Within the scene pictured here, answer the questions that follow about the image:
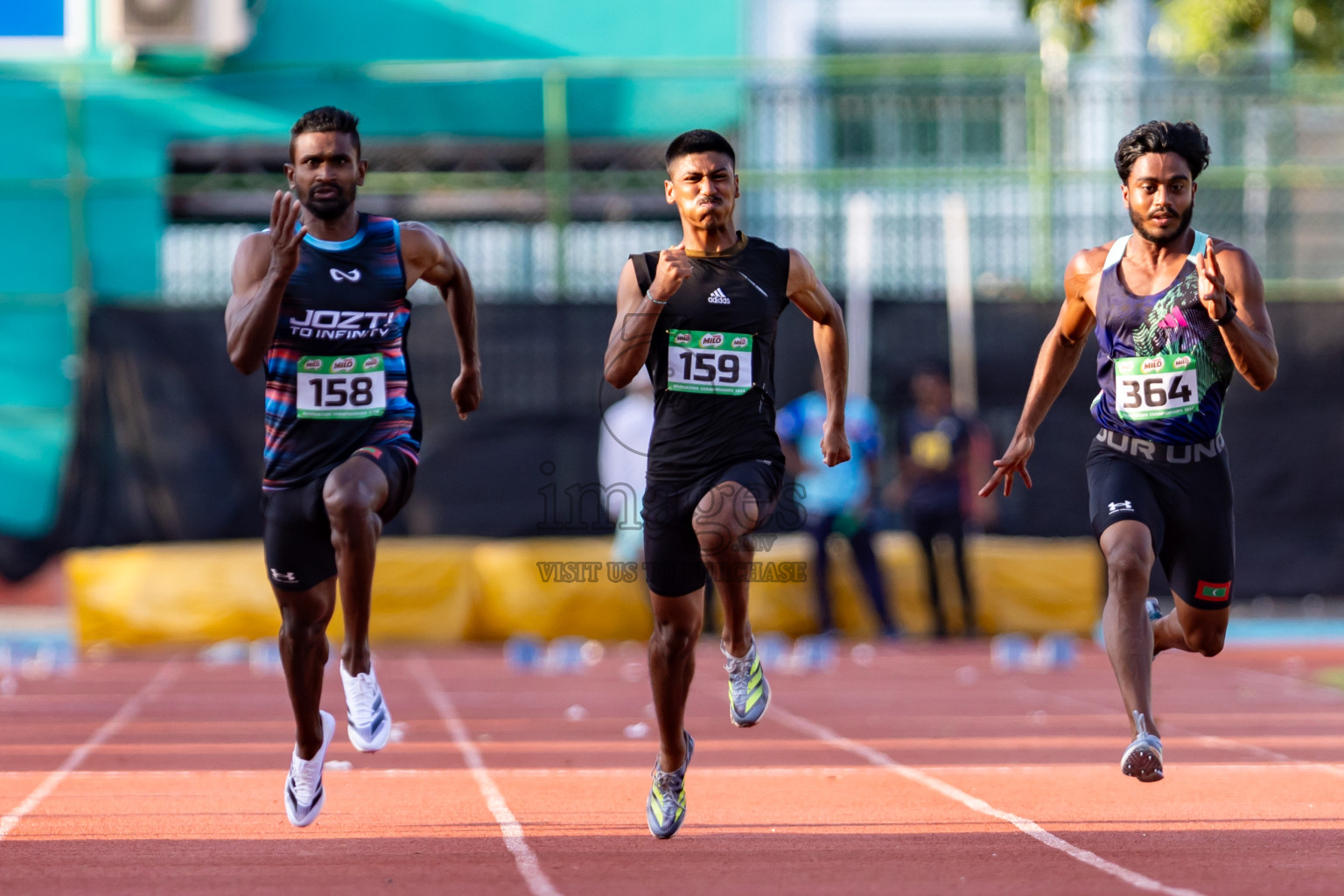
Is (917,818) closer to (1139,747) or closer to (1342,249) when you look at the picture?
(1139,747)

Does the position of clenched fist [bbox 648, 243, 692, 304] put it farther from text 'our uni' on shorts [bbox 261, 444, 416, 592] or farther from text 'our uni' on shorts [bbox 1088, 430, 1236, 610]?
text 'our uni' on shorts [bbox 1088, 430, 1236, 610]

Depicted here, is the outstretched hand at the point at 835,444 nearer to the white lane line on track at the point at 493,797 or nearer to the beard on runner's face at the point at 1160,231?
the beard on runner's face at the point at 1160,231

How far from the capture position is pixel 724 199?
580 cm

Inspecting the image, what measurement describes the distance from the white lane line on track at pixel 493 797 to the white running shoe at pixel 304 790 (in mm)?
630

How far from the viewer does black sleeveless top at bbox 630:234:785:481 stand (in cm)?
583

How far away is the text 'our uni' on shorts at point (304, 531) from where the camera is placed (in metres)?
5.90

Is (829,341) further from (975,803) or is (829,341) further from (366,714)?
(366,714)

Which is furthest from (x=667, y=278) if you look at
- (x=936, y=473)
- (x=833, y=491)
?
(x=936, y=473)

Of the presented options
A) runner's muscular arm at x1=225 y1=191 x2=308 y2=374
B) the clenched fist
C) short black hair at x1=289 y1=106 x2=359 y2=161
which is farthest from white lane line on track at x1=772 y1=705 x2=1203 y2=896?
short black hair at x1=289 y1=106 x2=359 y2=161

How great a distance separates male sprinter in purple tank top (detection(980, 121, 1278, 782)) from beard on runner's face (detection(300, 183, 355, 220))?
2.48m

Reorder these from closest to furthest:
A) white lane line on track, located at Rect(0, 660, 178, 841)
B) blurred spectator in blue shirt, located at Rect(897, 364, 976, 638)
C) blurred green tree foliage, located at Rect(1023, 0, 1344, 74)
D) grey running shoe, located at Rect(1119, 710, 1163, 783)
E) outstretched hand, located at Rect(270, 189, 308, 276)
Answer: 1. grey running shoe, located at Rect(1119, 710, 1163, 783)
2. outstretched hand, located at Rect(270, 189, 308, 276)
3. white lane line on track, located at Rect(0, 660, 178, 841)
4. blurred spectator in blue shirt, located at Rect(897, 364, 976, 638)
5. blurred green tree foliage, located at Rect(1023, 0, 1344, 74)

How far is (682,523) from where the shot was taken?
578cm

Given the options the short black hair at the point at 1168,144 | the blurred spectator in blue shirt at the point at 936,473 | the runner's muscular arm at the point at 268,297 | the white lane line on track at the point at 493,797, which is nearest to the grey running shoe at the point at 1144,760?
the white lane line on track at the point at 493,797

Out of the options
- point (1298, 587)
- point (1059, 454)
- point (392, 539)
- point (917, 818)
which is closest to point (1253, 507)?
point (1298, 587)
